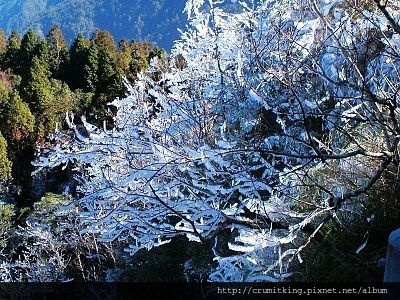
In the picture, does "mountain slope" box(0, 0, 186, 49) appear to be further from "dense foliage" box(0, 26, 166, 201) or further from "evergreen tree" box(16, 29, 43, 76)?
"dense foliage" box(0, 26, 166, 201)

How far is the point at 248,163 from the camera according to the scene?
380 cm

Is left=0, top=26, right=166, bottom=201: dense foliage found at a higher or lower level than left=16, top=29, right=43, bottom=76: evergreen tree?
lower

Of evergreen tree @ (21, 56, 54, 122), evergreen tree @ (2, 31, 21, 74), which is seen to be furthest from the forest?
evergreen tree @ (2, 31, 21, 74)

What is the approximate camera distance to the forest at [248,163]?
9.43ft

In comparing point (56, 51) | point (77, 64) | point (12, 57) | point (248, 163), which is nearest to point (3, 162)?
point (77, 64)

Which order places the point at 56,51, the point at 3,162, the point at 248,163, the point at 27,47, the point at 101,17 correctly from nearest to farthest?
the point at 248,163 < the point at 3,162 < the point at 56,51 < the point at 27,47 < the point at 101,17

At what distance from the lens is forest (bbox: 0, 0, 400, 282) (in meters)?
2.87

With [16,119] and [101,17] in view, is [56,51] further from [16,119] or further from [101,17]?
[101,17]

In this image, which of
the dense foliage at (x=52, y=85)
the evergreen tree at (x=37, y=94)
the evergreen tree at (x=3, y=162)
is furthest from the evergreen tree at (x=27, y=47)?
the evergreen tree at (x=3, y=162)

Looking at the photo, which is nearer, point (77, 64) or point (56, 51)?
point (77, 64)

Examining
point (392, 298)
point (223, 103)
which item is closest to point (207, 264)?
point (223, 103)

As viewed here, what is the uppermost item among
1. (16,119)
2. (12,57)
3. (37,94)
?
(12,57)

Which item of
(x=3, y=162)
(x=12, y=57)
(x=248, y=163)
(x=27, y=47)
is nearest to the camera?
(x=248, y=163)

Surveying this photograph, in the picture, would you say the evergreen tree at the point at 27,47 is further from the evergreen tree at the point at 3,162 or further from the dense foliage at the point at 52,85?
the evergreen tree at the point at 3,162
